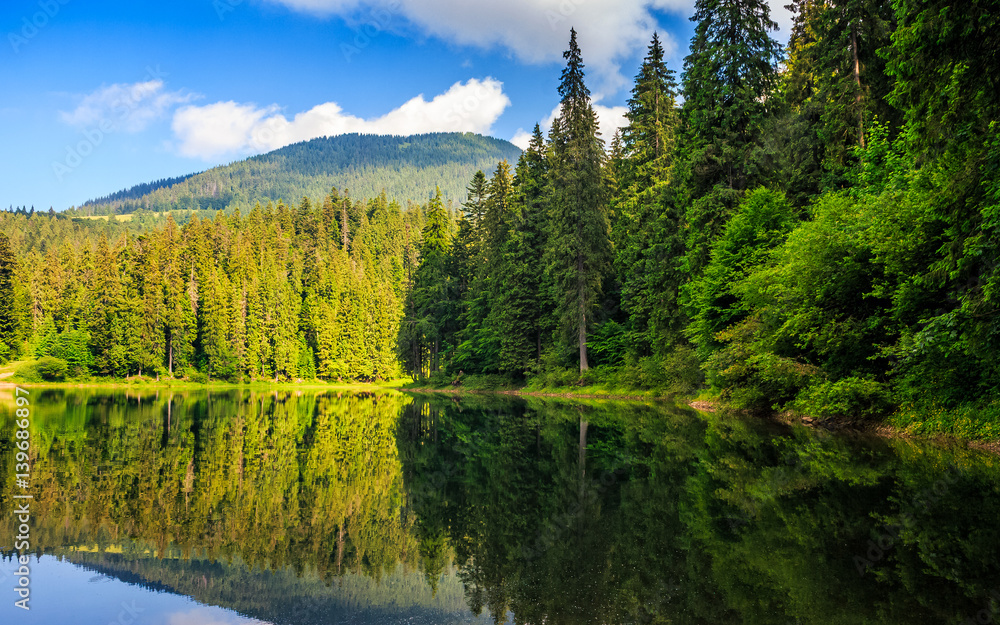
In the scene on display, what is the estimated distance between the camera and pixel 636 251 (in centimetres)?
3988

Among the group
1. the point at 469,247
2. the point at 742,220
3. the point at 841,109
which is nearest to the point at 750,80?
the point at 841,109

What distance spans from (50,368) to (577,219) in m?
66.2

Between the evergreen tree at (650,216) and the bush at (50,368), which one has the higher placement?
the evergreen tree at (650,216)

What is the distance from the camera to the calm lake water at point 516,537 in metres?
5.70

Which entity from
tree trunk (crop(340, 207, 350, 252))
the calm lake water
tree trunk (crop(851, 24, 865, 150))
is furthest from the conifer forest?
tree trunk (crop(340, 207, 350, 252))

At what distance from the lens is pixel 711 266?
26844 mm

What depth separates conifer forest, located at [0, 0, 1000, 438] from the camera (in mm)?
11320

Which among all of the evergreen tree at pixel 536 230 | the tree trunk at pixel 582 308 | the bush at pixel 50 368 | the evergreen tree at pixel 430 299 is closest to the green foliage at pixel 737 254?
the tree trunk at pixel 582 308

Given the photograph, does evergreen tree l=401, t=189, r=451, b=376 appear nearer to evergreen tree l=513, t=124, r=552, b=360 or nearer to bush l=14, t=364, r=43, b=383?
evergreen tree l=513, t=124, r=552, b=360

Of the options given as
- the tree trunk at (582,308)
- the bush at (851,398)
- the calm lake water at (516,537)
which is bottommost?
the calm lake water at (516,537)

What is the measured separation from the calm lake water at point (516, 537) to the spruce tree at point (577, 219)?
2781 centimetres

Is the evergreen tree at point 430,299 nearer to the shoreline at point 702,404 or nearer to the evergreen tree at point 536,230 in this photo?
the shoreline at point 702,404

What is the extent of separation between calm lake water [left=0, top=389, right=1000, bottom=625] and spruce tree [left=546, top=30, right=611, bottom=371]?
2781cm

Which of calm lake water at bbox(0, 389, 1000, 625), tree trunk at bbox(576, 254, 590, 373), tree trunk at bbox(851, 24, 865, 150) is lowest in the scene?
calm lake water at bbox(0, 389, 1000, 625)
